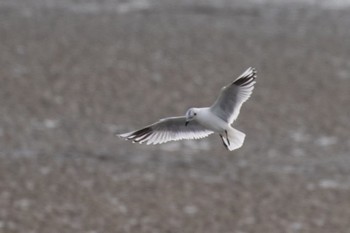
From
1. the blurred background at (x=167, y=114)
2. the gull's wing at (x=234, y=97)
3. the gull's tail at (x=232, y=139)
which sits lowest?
the gull's tail at (x=232, y=139)

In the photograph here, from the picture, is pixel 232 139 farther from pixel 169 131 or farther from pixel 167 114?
pixel 167 114

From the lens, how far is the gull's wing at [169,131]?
3559 millimetres

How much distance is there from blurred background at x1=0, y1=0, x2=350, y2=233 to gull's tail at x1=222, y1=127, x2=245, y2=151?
613 centimetres

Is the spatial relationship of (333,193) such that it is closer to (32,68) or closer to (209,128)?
(32,68)

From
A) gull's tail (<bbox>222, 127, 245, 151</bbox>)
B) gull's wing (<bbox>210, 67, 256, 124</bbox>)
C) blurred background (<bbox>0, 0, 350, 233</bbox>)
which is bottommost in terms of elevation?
gull's tail (<bbox>222, 127, 245, 151</bbox>)

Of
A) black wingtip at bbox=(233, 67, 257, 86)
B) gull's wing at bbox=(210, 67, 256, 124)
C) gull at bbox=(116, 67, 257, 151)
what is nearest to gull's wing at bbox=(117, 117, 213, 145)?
gull at bbox=(116, 67, 257, 151)

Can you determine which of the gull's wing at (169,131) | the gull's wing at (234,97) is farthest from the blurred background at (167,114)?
the gull's wing at (234,97)

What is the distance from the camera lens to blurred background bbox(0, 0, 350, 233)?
396 inches

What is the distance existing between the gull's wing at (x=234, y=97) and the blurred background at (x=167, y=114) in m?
6.11

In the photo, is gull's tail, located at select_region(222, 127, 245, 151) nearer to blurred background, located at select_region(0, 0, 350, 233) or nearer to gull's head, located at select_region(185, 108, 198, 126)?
gull's head, located at select_region(185, 108, 198, 126)

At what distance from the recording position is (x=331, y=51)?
53.0 ft

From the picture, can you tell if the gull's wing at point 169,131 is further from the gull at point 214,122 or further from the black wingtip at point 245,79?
the black wingtip at point 245,79

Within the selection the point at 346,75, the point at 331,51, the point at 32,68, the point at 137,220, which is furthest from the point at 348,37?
the point at 137,220

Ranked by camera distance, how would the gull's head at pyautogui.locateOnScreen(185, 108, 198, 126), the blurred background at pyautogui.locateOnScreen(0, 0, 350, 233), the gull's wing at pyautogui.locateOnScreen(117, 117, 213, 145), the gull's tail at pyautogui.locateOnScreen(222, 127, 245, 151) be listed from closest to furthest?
the gull's head at pyautogui.locateOnScreen(185, 108, 198, 126) < the gull's tail at pyautogui.locateOnScreen(222, 127, 245, 151) < the gull's wing at pyautogui.locateOnScreen(117, 117, 213, 145) < the blurred background at pyautogui.locateOnScreen(0, 0, 350, 233)
